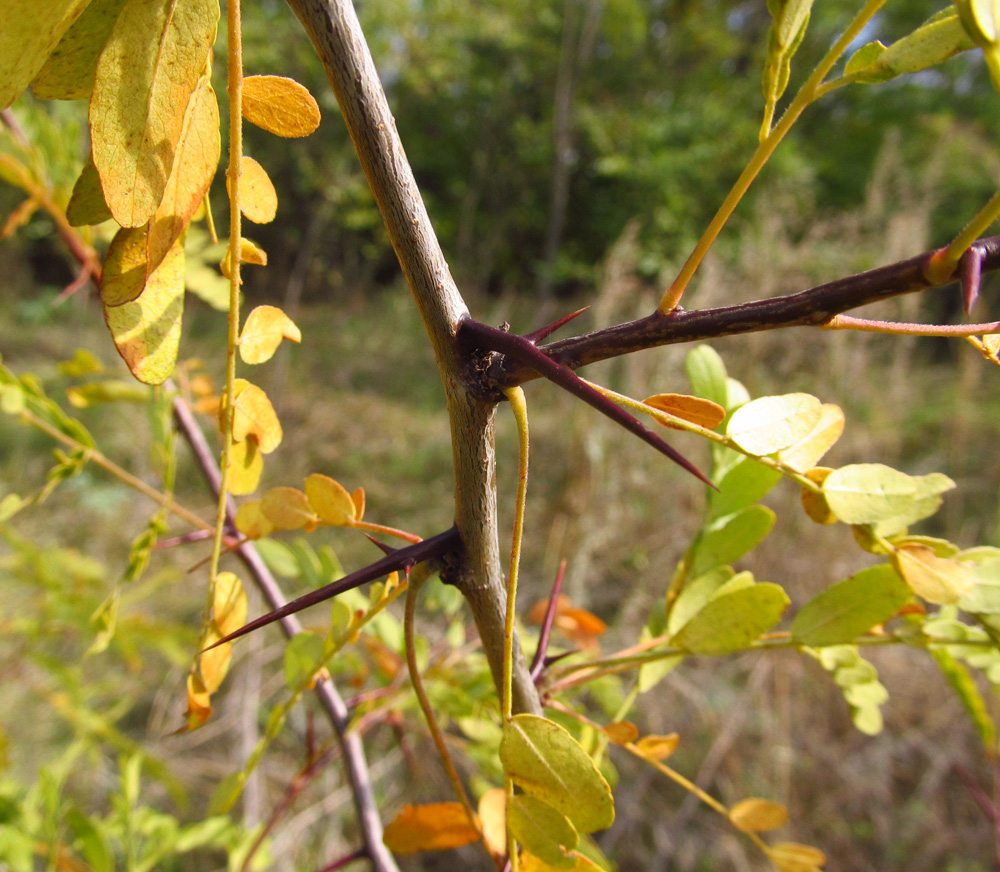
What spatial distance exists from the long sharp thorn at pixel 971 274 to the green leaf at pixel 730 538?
180mm

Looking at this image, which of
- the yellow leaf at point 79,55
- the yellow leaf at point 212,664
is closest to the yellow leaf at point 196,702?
the yellow leaf at point 212,664

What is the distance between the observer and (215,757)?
1525 mm

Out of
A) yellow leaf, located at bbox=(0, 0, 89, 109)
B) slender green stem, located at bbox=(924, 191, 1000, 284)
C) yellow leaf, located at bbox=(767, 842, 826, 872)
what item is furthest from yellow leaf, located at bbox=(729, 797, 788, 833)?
yellow leaf, located at bbox=(0, 0, 89, 109)

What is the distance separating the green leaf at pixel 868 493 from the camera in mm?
224

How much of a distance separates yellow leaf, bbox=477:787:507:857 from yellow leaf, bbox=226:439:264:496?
0.20 metres

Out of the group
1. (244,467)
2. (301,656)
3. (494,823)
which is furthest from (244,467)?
(494,823)

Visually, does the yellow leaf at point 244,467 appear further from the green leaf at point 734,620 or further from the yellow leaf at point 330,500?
the green leaf at point 734,620

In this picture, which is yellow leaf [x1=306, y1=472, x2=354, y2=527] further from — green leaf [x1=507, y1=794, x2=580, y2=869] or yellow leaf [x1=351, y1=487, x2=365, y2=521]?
green leaf [x1=507, y1=794, x2=580, y2=869]

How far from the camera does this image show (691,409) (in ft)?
0.66

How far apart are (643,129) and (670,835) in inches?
190

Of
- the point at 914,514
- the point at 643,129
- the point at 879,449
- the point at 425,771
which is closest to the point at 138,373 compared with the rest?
the point at 914,514

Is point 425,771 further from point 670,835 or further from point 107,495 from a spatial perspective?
point 107,495

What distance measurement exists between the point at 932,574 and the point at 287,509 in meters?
0.27

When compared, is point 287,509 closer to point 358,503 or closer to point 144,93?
point 358,503
